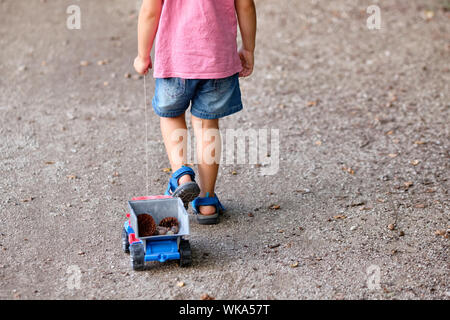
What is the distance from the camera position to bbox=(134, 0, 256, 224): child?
112 inches

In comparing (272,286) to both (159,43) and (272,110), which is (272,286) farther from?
(272,110)

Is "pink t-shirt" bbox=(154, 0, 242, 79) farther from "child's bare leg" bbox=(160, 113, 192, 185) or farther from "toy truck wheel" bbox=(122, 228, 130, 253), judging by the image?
"toy truck wheel" bbox=(122, 228, 130, 253)

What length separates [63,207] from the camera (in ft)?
10.8

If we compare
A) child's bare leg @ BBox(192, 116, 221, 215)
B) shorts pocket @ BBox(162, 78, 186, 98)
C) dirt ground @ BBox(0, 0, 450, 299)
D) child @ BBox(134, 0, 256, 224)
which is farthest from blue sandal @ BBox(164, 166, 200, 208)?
shorts pocket @ BBox(162, 78, 186, 98)

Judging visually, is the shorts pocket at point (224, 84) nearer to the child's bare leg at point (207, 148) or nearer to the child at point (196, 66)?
the child at point (196, 66)

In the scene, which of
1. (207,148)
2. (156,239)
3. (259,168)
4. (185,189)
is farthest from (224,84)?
(259,168)

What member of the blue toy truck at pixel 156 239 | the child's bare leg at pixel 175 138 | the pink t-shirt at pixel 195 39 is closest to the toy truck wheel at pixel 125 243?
the blue toy truck at pixel 156 239

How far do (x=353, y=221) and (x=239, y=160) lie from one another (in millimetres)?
1024

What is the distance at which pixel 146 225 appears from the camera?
2.71 meters

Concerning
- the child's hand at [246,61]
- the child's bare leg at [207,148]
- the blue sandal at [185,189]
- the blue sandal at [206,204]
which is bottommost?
the blue sandal at [206,204]

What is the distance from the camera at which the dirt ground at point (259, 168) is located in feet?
8.87

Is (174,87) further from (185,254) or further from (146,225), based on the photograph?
(185,254)

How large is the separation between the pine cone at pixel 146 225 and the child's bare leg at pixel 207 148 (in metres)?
0.50

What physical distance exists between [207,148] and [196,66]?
1.50ft
